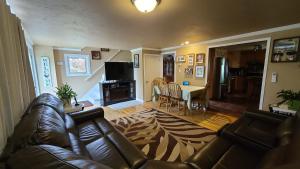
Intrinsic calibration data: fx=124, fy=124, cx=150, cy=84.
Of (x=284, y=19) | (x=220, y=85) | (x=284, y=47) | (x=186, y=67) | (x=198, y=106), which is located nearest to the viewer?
(x=284, y=19)

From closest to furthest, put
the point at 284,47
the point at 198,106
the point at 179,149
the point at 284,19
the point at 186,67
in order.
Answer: the point at 179,149 < the point at 284,19 < the point at 284,47 < the point at 198,106 < the point at 186,67

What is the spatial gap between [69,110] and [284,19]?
4563 mm

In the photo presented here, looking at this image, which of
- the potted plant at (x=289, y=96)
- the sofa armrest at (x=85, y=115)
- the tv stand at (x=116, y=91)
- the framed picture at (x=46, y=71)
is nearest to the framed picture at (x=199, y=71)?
the potted plant at (x=289, y=96)

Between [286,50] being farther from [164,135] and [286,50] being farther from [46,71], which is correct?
[46,71]

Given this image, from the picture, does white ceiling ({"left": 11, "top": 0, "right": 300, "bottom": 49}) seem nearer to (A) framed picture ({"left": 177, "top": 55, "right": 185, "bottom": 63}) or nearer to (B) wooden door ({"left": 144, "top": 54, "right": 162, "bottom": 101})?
(A) framed picture ({"left": 177, "top": 55, "right": 185, "bottom": 63})

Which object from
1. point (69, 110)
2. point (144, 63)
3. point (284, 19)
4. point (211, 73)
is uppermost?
point (284, 19)

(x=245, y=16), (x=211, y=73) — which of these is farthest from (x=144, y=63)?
(x=245, y=16)

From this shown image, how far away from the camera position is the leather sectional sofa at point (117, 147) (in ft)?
2.08

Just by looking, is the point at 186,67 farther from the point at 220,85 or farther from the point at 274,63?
the point at 274,63

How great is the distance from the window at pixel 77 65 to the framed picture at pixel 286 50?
5.93m

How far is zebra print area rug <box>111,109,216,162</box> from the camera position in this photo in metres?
2.04

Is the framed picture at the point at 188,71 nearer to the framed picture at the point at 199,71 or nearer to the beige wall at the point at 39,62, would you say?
the framed picture at the point at 199,71

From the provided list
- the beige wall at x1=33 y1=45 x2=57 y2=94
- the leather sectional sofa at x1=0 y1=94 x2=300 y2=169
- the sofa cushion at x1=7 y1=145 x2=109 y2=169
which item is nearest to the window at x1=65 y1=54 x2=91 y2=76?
the beige wall at x1=33 y1=45 x2=57 y2=94

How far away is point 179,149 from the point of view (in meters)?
2.11
